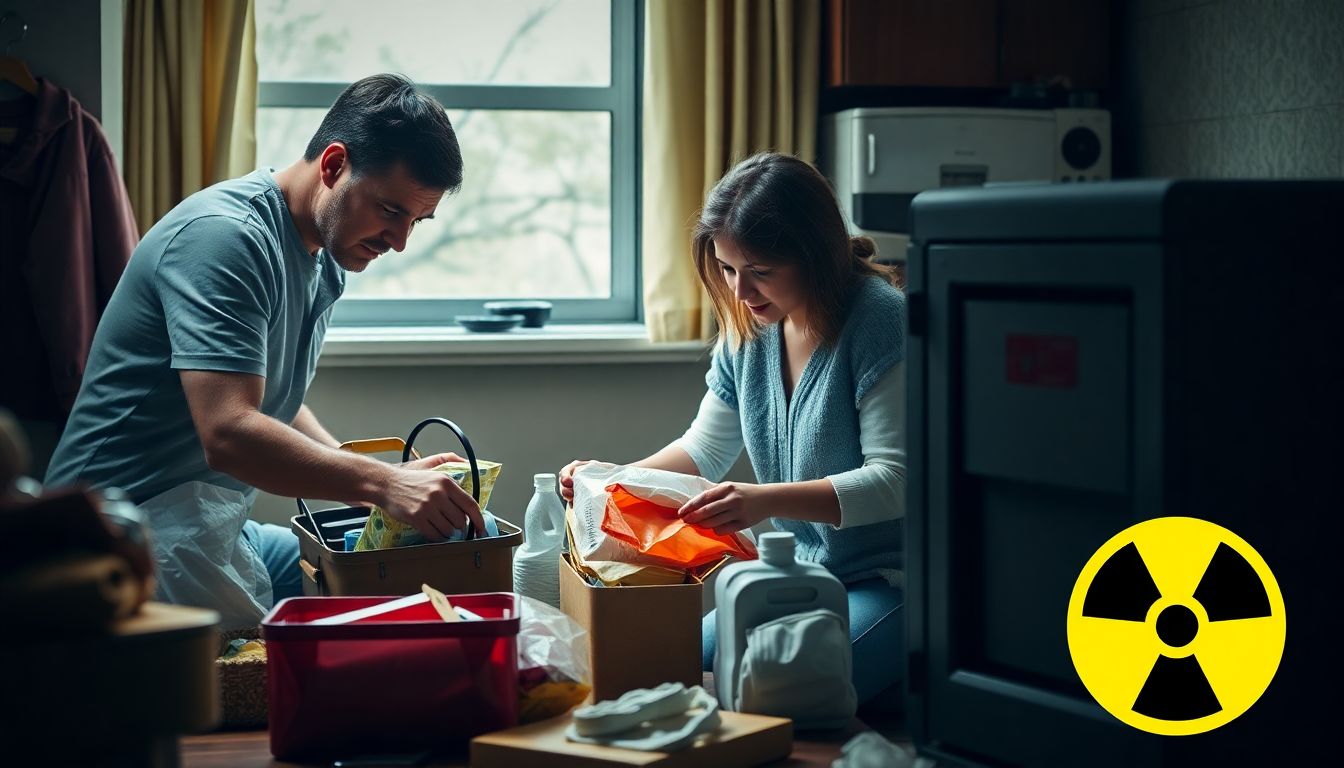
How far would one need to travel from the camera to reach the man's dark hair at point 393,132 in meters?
1.88

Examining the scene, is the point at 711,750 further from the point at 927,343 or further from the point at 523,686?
the point at 927,343

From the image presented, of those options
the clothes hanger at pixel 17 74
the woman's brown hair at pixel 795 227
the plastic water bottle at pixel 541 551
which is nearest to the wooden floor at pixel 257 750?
the plastic water bottle at pixel 541 551

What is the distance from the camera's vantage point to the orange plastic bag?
144 centimetres

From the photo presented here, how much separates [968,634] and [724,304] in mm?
1019

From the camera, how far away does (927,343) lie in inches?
46.1

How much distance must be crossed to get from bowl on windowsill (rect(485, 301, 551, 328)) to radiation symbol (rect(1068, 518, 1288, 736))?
216 cm

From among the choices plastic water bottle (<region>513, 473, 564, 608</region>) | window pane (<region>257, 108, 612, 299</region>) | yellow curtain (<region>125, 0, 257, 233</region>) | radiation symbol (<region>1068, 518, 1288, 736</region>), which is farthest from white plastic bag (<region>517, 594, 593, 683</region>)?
window pane (<region>257, 108, 612, 299</region>)

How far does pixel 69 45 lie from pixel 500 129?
1034 millimetres

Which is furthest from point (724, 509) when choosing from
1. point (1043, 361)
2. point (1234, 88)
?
point (1234, 88)

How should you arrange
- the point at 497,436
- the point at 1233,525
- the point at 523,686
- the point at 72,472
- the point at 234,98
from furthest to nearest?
the point at 497,436 → the point at 234,98 → the point at 72,472 → the point at 523,686 → the point at 1233,525

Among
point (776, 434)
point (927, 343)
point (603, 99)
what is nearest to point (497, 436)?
point (603, 99)

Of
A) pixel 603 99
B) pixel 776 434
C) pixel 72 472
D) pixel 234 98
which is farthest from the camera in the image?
pixel 603 99

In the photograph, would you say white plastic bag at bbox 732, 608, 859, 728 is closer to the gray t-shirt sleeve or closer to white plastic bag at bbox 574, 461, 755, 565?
white plastic bag at bbox 574, 461, 755, 565

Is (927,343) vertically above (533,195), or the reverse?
(533,195)
